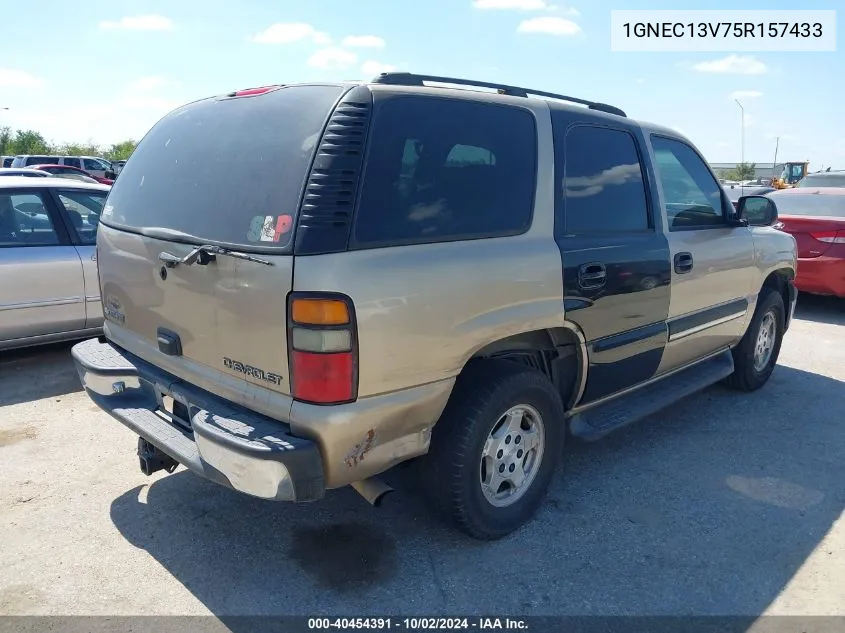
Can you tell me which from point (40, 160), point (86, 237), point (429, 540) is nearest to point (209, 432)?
point (429, 540)

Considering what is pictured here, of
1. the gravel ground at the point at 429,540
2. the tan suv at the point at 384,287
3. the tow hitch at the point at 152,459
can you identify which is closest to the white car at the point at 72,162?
the gravel ground at the point at 429,540

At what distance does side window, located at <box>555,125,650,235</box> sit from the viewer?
3.22 metres

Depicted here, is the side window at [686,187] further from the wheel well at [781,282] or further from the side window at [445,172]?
the side window at [445,172]

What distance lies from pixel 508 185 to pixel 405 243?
27.5 inches

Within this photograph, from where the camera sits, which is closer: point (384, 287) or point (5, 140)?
point (384, 287)


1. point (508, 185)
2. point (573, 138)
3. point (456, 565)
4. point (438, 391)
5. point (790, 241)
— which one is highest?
point (573, 138)

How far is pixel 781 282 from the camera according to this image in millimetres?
5367

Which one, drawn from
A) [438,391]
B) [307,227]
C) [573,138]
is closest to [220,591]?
[438,391]

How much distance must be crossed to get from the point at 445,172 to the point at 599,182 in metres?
1.11

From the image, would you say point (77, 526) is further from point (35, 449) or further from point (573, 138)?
point (573, 138)

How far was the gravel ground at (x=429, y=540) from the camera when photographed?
269 centimetres

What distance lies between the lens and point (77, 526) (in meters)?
3.17

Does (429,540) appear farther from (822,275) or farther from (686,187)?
(822,275)

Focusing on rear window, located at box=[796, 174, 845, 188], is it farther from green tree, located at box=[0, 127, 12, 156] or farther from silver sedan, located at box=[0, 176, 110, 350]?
green tree, located at box=[0, 127, 12, 156]
